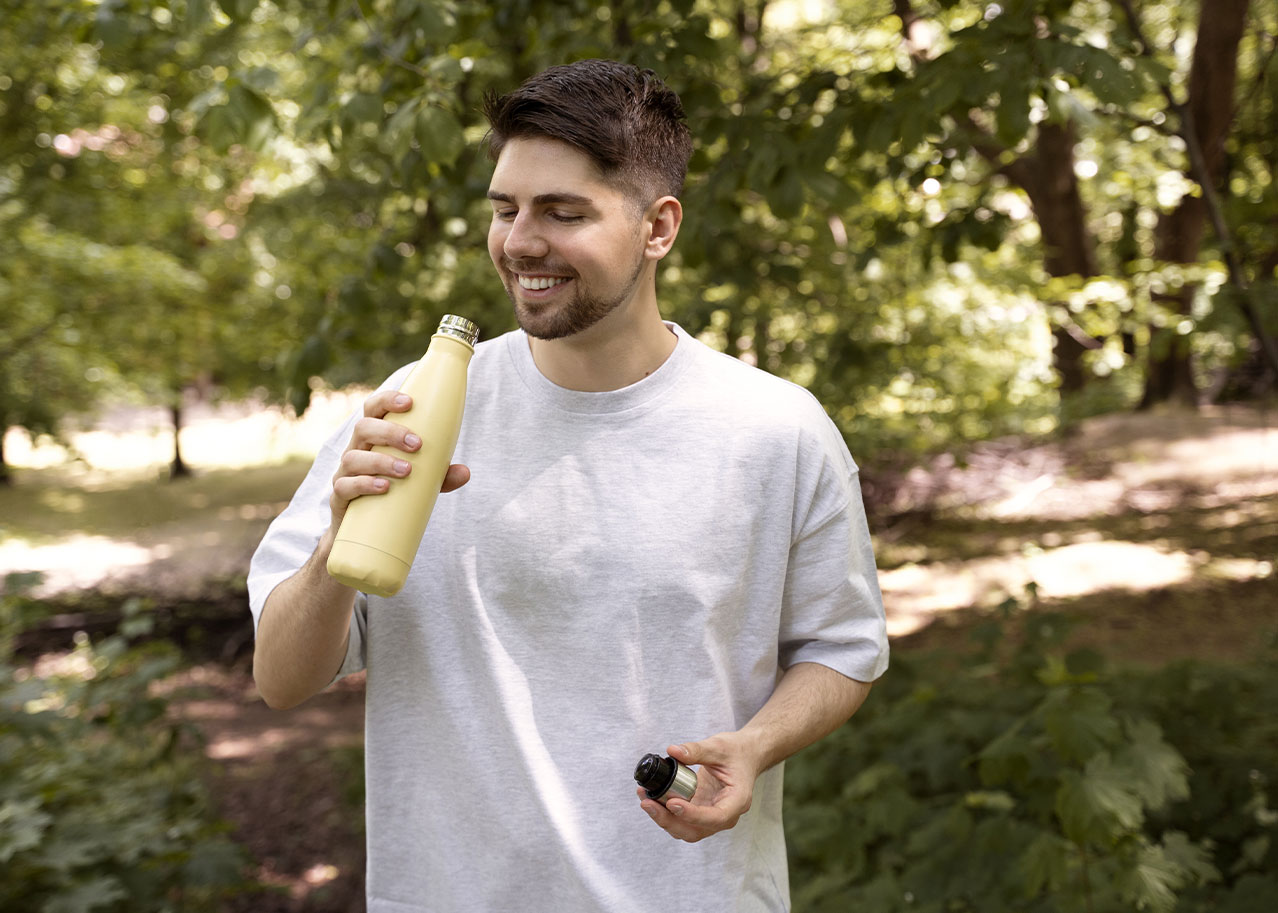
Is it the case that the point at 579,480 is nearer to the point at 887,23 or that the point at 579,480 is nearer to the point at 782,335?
the point at 782,335

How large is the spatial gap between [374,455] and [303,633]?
0.29 metres

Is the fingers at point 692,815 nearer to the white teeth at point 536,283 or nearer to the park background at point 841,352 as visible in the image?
the white teeth at point 536,283

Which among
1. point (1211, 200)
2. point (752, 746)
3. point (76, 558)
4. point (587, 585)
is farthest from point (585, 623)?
point (76, 558)

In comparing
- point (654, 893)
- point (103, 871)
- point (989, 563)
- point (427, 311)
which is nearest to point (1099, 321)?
point (427, 311)

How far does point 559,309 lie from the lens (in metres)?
1.43

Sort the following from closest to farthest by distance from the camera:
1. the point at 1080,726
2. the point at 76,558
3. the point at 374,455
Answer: the point at 374,455, the point at 1080,726, the point at 76,558

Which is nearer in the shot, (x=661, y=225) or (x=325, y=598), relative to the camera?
(x=325, y=598)

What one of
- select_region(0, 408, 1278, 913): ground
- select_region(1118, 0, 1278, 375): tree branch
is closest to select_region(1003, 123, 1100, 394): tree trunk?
select_region(0, 408, 1278, 913): ground

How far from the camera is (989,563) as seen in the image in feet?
26.3

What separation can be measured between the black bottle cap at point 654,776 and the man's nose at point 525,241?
2.17 ft

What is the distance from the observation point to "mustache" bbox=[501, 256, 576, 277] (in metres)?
1.41

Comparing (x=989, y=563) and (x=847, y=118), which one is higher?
(x=847, y=118)

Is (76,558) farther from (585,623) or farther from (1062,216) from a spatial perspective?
(585,623)

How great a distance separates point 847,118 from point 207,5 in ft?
5.47
